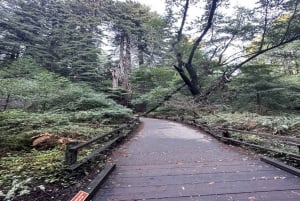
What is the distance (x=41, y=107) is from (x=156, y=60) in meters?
21.5

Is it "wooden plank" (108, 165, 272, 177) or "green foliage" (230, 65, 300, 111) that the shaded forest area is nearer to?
"green foliage" (230, 65, 300, 111)

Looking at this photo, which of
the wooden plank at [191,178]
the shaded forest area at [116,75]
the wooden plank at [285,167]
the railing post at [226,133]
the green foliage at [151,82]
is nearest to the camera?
the wooden plank at [191,178]

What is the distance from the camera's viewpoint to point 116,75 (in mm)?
21750

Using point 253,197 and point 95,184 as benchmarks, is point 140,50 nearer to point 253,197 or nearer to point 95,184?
point 95,184

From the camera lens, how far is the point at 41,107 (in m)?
→ 12.3

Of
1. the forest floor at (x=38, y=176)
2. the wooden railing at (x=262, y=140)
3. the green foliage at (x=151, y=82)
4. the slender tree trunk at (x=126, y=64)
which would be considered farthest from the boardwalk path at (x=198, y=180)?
the green foliage at (x=151, y=82)

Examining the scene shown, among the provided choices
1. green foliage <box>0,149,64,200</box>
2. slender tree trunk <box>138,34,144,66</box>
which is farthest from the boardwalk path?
slender tree trunk <box>138,34,144,66</box>

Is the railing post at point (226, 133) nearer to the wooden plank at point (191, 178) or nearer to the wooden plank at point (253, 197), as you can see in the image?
the wooden plank at point (191, 178)

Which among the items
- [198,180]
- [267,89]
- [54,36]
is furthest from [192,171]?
[54,36]

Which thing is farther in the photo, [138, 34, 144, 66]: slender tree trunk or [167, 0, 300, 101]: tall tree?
[138, 34, 144, 66]: slender tree trunk

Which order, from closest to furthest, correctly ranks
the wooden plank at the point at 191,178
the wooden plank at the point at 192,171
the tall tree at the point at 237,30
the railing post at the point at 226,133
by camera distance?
the wooden plank at the point at 191,178
the wooden plank at the point at 192,171
the railing post at the point at 226,133
the tall tree at the point at 237,30

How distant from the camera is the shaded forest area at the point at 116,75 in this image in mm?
6249

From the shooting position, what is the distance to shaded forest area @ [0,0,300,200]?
6249 mm

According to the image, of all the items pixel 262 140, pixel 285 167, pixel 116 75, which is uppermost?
pixel 116 75
